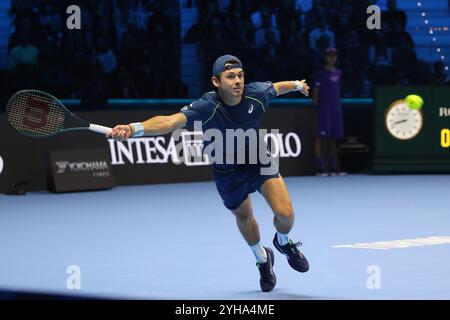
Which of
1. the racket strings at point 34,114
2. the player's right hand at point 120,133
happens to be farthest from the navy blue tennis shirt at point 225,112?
the racket strings at point 34,114

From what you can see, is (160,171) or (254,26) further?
(254,26)

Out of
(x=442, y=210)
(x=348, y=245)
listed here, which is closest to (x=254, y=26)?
(x=442, y=210)

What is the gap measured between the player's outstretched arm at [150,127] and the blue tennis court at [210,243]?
4.02 feet

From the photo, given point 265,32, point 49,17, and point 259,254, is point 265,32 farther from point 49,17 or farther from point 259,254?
point 259,254

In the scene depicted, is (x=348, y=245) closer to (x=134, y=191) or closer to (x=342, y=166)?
(x=134, y=191)

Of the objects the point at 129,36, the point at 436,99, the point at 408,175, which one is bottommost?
the point at 408,175

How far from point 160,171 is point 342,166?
382 cm

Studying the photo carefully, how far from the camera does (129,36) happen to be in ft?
63.4

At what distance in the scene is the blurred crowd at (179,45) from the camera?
725 inches

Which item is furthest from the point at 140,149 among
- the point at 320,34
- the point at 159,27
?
the point at 320,34

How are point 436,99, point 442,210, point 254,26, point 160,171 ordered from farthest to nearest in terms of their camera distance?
point 254,26 < point 436,99 < point 160,171 < point 442,210

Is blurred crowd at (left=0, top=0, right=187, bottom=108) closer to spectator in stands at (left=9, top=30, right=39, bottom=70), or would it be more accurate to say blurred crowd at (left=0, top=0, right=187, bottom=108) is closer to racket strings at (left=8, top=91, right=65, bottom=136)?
spectator in stands at (left=9, top=30, right=39, bottom=70)

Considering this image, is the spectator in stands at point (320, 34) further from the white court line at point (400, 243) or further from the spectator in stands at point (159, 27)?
the white court line at point (400, 243)

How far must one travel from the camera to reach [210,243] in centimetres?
1120
